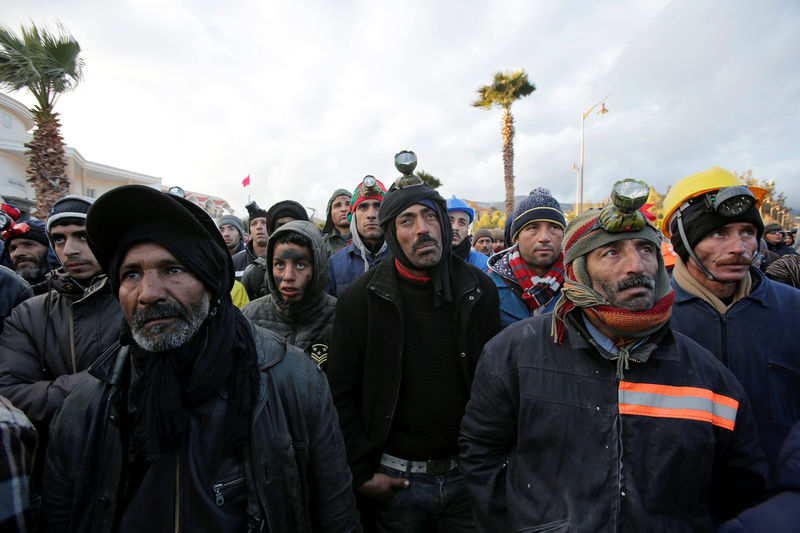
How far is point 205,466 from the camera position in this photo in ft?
4.83

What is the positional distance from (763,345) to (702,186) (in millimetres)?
1033

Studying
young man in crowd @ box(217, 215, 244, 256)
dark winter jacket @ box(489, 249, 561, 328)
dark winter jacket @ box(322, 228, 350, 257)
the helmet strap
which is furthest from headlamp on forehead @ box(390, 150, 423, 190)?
Result: young man in crowd @ box(217, 215, 244, 256)

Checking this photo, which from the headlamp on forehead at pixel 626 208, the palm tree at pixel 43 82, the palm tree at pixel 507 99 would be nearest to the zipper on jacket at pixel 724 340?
the headlamp on forehead at pixel 626 208

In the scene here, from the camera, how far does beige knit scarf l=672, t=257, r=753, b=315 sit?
7.18 feet

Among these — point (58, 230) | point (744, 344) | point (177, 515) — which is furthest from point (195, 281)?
point (744, 344)

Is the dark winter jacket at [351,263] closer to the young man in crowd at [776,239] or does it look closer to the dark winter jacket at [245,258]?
the dark winter jacket at [245,258]

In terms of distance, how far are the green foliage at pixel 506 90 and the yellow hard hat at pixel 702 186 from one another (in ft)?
63.0

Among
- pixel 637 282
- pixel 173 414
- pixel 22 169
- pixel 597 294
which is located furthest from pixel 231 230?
pixel 22 169

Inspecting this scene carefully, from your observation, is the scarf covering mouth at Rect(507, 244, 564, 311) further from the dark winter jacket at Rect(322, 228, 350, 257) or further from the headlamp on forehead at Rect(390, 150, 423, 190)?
the dark winter jacket at Rect(322, 228, 350, 257)

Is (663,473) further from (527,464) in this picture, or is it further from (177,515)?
(177,515)

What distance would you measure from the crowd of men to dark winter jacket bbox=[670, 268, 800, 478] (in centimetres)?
1

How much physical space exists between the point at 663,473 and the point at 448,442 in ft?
3.69

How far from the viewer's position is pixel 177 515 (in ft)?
4.61

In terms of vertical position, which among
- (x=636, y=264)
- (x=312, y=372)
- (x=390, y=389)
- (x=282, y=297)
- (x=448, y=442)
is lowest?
(x=448, y=442)
